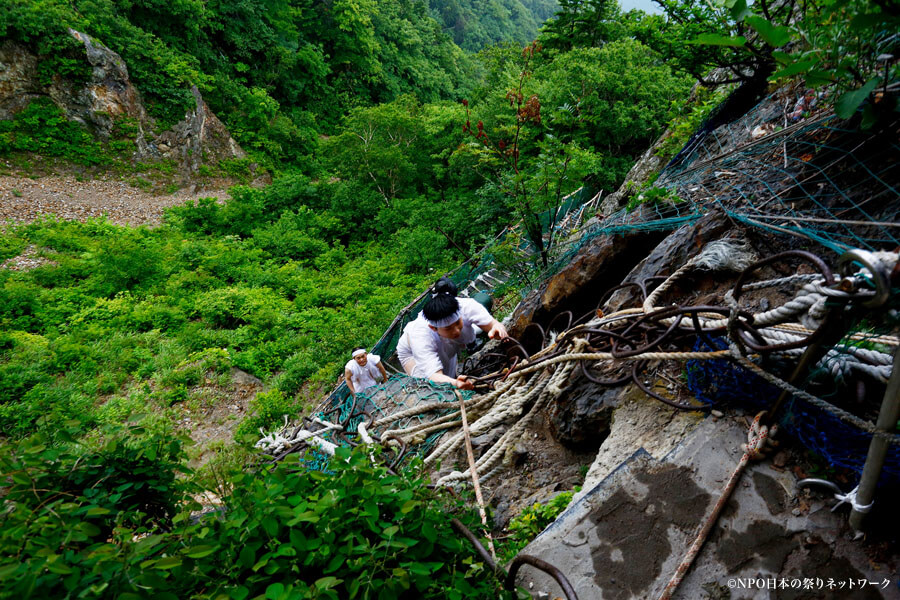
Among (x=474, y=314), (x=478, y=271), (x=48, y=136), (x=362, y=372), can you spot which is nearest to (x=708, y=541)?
(x=474, y=314)

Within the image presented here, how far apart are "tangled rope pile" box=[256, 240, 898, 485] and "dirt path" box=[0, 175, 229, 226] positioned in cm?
1454

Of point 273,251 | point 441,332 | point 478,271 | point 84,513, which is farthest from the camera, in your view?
point 273,251

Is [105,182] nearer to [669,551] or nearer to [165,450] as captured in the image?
[165,450]

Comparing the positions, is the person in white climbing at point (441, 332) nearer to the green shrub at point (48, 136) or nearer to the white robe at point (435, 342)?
the white robe at point (435, 342)

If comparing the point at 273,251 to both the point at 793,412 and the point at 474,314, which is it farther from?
the point at 793,412

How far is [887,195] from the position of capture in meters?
1.62

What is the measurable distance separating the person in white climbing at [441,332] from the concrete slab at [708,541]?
170 cm

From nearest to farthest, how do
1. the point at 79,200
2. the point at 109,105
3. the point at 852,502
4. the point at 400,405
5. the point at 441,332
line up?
1. the point at 852,502
2. the point at 400,405
3. the point at 441,332
4. the point at 79,200
5. the point at 109,105

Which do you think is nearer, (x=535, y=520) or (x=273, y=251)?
(x=535, y=520)

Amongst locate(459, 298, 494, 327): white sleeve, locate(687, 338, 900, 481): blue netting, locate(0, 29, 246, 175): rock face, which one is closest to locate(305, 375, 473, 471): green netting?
locate(459, 298, 494, 327): white sleeve

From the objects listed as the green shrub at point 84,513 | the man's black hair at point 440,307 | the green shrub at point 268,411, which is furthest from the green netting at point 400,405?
the green shrub at point 268,411

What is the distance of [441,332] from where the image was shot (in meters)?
3.46

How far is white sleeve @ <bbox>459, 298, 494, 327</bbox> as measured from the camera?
11.6 ft

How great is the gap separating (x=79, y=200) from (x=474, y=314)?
16.5m
